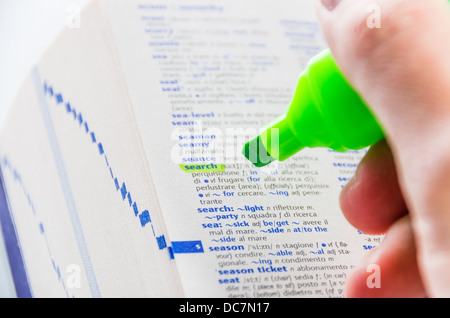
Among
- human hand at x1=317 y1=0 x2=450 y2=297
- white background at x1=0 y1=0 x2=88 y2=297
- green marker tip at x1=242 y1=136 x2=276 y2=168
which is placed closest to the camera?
human hand at x1=317 y1=0 x2=450 y2=297

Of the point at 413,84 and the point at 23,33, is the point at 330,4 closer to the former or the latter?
the point at 413,84

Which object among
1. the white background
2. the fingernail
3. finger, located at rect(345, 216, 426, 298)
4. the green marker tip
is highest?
the white background

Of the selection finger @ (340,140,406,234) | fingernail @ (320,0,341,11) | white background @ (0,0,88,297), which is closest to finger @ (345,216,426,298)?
finger @ (340,140,406,234)

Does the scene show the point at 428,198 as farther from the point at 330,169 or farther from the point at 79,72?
the point at 79,72

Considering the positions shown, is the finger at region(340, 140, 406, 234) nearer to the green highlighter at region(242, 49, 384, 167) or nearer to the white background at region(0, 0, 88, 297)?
the green highlighter at region(242, 49, 384, 167)

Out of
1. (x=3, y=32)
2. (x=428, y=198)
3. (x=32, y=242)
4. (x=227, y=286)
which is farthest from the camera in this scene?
(x=3, y=32)

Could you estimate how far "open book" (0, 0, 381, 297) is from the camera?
344mm

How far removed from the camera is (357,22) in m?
0.22

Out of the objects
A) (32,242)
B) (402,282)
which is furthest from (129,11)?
(402,282)

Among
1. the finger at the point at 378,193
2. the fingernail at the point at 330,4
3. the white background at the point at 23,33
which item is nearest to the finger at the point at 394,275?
the finger at the point at 378,193

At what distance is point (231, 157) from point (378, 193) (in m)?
0.13

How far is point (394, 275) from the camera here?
0.28m

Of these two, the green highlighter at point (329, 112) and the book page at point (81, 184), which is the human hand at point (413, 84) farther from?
the book page at point (81, 184)

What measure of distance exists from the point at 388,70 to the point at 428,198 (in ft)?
0.18
